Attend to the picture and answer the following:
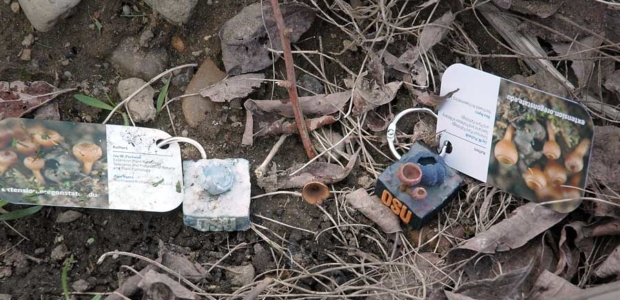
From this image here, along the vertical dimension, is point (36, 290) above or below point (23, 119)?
below

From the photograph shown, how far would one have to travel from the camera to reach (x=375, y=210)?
1746 mm

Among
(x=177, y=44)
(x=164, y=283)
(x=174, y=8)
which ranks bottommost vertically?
(x=164, y=283)

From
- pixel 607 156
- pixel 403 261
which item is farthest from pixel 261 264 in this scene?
pixel 607 156

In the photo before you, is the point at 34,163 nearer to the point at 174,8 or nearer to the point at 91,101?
the point at 91,101

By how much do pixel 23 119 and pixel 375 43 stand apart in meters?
0.96

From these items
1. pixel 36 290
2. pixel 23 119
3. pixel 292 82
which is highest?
pixel 292 82

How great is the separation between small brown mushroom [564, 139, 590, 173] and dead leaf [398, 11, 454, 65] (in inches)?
18.6

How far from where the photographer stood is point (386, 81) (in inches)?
74.2

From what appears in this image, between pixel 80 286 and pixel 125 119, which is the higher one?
pixel 125 119

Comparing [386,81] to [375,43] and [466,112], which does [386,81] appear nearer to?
[375,43]

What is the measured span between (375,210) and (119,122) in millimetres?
721

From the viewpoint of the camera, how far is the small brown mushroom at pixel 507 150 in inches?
68.8

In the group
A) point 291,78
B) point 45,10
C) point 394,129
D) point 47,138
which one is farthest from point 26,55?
point 394,129

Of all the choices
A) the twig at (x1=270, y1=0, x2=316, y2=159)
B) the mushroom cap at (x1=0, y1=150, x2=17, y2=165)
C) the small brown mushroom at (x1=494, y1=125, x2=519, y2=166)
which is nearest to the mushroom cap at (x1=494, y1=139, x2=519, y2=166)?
the small brown mushroom at (x1=494, y1=125, x2=519, y2=166)
